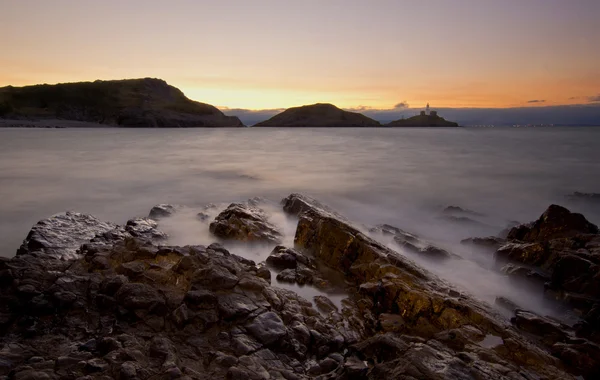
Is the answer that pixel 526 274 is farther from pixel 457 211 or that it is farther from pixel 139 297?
pixel 139 297

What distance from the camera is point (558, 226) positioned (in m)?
7.68

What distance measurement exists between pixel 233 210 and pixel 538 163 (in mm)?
23442

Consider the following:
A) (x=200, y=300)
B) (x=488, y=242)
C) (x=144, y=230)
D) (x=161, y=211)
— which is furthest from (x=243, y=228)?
(x=488, y=242)

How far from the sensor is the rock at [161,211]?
9286 millimetres

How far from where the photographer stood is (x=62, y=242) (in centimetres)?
593

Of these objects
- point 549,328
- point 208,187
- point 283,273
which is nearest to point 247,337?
→ point 283,273

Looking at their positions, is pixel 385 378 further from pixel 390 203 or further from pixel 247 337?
pixel 390 203

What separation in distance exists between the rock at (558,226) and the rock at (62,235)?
28.6ft

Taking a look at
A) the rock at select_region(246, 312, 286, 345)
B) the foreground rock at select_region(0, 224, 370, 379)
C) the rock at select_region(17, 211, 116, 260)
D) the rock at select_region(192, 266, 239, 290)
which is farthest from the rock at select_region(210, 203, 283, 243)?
the rock at select_region(246, 312, 286, 345)

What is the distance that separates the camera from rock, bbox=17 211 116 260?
5504 millimetres

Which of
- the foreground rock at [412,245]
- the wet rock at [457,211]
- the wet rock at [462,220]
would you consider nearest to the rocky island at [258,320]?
the foreground rock at [412,245]

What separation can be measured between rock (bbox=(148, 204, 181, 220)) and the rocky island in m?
2.87

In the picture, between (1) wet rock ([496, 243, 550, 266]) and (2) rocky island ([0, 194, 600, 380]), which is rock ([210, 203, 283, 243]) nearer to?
(2) rocky island ([0, 194, 600, 380])

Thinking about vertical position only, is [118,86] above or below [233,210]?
above
